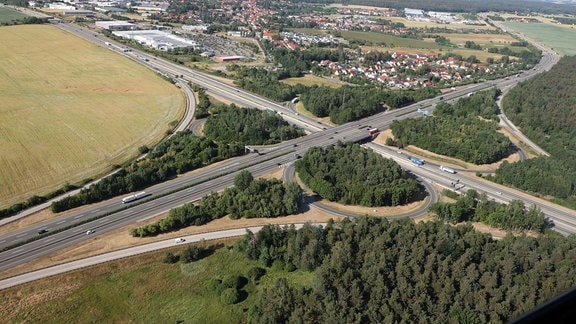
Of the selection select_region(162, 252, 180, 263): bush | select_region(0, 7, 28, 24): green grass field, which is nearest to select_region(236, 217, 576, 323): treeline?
select_region(162, 252, 180, 263): bush

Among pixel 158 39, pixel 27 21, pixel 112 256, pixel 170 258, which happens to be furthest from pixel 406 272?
pixel 27 21

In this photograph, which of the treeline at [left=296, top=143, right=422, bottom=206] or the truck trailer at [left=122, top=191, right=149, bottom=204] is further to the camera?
the treeline at [left=296, top=143, right=422, bottom=206]

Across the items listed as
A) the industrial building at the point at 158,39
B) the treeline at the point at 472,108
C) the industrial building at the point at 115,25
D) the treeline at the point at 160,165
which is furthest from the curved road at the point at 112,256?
the industrial building at the point at 115,25

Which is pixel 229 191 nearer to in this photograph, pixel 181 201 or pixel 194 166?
pixel 181 201

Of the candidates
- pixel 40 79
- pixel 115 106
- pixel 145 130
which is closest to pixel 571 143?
pixel 145 130

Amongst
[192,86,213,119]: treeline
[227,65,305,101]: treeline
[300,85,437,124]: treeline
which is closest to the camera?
[192,86,213,119]: treeline

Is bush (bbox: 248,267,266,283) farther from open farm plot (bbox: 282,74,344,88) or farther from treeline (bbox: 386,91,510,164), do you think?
open farm plot (bbox: 282,74,344,88)

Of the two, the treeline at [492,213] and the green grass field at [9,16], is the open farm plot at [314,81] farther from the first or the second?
the green grass field at [9,16]
